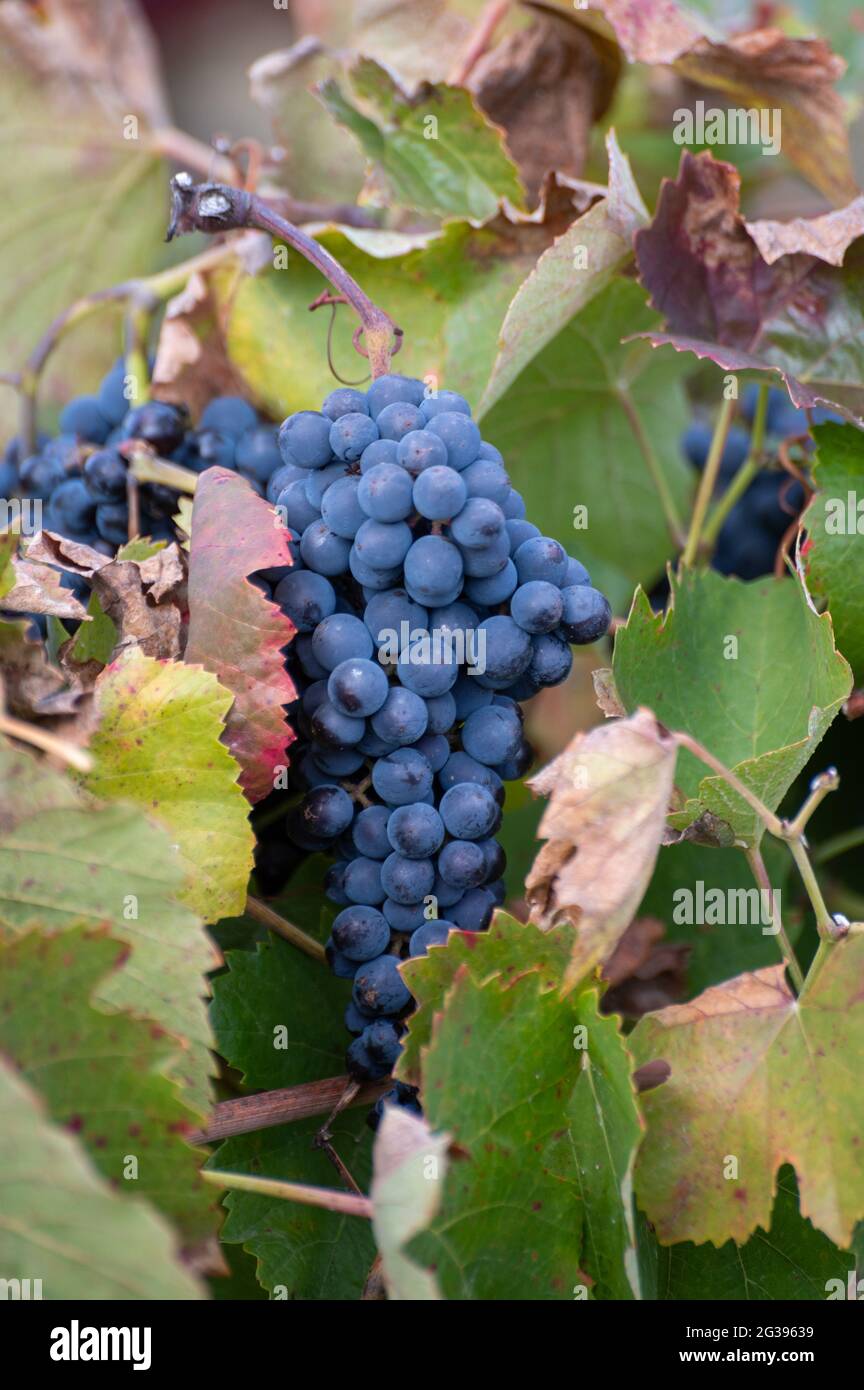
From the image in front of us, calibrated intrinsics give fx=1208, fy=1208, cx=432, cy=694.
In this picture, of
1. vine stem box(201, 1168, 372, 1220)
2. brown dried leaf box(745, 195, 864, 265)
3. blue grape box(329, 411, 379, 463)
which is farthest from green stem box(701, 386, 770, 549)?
vine stem box(201, 1168, 372, 1220)

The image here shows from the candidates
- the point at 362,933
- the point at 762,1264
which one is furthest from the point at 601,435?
the point at 762,1264

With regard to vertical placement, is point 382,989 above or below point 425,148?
below

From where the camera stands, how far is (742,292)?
2.59 ft

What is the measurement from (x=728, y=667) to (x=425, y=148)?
1.46 ft

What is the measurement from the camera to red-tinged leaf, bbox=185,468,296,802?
2.00 feet

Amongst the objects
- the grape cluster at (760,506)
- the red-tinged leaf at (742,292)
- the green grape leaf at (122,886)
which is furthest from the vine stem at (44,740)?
the grape cluster at (760,506)

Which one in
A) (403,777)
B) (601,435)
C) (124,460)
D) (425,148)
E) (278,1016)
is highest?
(425,148)

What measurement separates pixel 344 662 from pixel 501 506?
4.7 inches

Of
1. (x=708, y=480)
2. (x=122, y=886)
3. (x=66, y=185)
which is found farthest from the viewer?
(x=66, y=185)

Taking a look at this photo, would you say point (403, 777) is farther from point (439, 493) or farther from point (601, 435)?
point (601, 435)

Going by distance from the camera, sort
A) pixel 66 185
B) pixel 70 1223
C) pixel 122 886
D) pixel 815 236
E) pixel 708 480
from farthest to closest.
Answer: pixel 66 185 → pixel 708 480 → pixel 815 236 → pixel 122 886 → pixel 70 1223

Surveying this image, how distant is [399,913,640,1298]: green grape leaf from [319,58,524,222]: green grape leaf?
0.56 metres

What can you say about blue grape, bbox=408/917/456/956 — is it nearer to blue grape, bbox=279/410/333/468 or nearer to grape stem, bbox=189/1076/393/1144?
grape stem, bbox=189/1076/393/1144

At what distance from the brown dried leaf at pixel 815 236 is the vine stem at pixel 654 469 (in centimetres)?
19
